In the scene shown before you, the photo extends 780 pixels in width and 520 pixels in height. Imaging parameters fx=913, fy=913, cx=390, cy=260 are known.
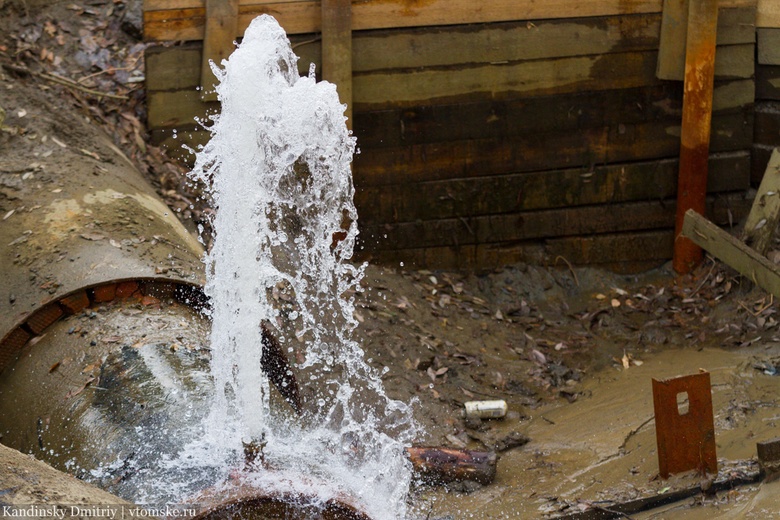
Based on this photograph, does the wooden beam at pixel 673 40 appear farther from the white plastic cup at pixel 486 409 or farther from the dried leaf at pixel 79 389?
the dried leaf at pixel 79 389

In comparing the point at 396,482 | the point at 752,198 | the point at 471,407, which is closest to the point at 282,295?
the point at 471,407

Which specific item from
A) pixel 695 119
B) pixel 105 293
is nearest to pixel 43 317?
pixel 105 293

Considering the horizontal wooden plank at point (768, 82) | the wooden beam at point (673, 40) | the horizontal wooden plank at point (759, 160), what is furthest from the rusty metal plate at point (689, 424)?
the horizontal wooden plank at point (768, 82)

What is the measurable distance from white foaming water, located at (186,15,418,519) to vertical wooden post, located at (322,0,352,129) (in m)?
0.60

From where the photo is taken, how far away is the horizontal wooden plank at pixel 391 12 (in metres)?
6.33

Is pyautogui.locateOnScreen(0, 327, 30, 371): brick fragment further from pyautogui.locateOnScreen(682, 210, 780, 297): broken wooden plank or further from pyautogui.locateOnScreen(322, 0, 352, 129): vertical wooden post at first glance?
pyautogui.locateOnScreen(682, 210, 780, 297): broken wooden plank

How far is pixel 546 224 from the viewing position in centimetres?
714

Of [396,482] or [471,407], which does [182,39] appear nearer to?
[471,407]

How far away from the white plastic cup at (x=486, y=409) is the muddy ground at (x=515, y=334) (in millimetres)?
49

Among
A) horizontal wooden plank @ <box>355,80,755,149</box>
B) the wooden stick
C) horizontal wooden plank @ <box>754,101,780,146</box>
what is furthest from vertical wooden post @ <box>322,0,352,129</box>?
horizontal wooden plank @ <box>754,101,780,146</box>

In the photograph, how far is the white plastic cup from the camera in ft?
17.6

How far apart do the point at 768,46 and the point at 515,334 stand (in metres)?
2.95

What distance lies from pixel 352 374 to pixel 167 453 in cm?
231

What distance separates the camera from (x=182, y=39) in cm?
637
